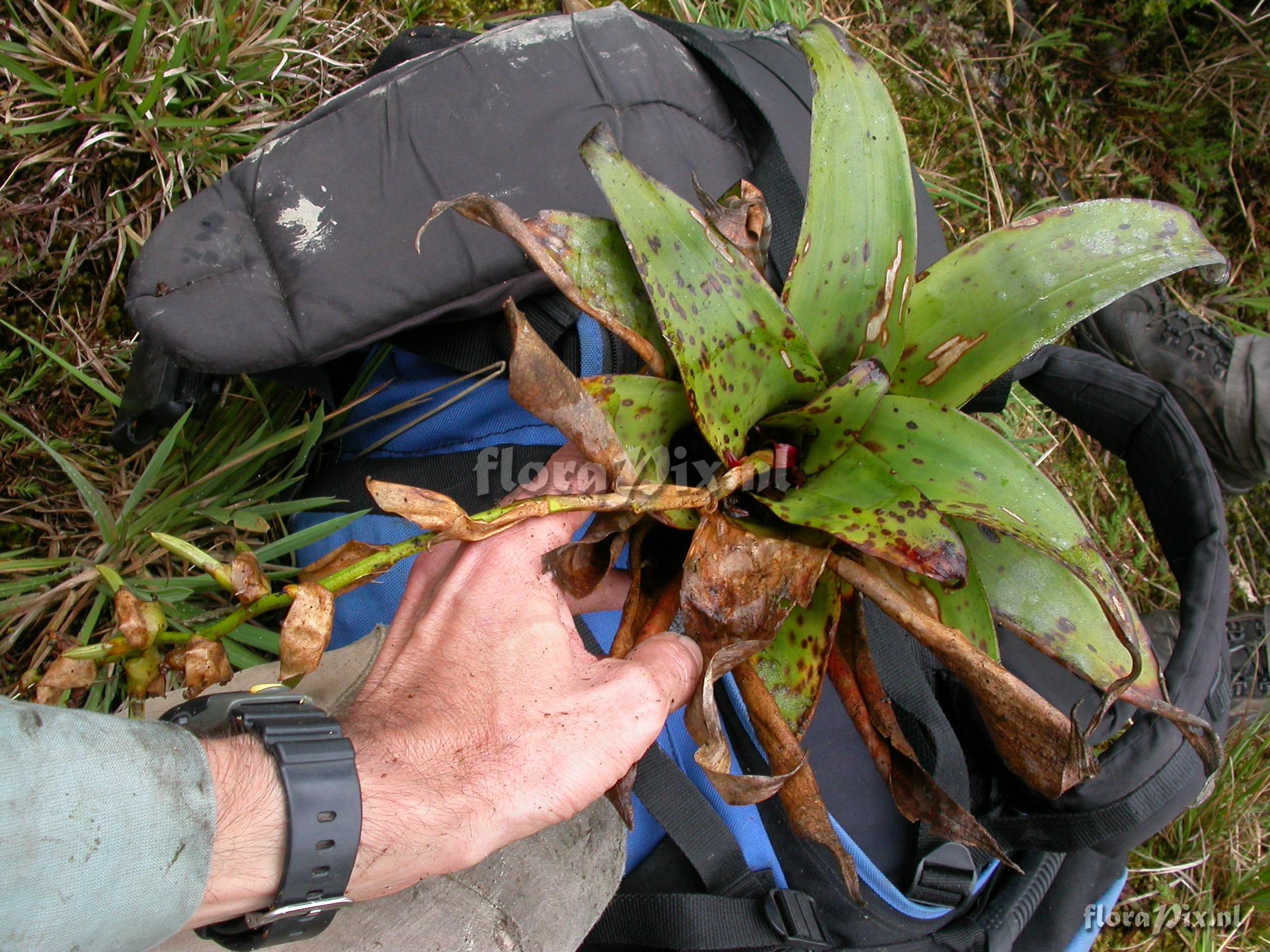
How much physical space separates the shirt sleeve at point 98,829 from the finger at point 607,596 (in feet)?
1.56

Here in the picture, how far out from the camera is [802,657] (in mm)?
955

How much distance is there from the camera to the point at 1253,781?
6.56 feet

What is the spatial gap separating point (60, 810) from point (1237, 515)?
8.48 feet

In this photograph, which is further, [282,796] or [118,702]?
[118,702]

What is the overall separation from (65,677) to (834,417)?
736 mm

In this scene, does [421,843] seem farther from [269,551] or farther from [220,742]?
[269,551]

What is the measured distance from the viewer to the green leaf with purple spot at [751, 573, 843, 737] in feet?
3.12

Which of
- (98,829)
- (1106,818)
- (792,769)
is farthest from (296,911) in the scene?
(1106,818)

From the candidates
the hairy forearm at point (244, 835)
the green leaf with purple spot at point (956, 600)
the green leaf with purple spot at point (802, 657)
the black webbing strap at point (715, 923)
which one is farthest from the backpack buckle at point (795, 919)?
the hairy forearm at point (244, 835)

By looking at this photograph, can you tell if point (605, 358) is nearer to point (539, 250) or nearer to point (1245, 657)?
point (539, 250)

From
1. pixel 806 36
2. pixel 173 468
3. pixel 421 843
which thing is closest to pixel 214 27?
pixel 173 468

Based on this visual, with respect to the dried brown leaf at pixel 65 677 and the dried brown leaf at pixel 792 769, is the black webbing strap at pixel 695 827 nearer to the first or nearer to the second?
the dried brown leaf at pixel 792 769

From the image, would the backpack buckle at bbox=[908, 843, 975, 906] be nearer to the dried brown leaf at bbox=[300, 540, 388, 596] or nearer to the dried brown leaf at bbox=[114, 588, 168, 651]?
the dried brown leaf at bbox=[300, 540, 388, 596]

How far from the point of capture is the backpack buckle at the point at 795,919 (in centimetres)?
109
